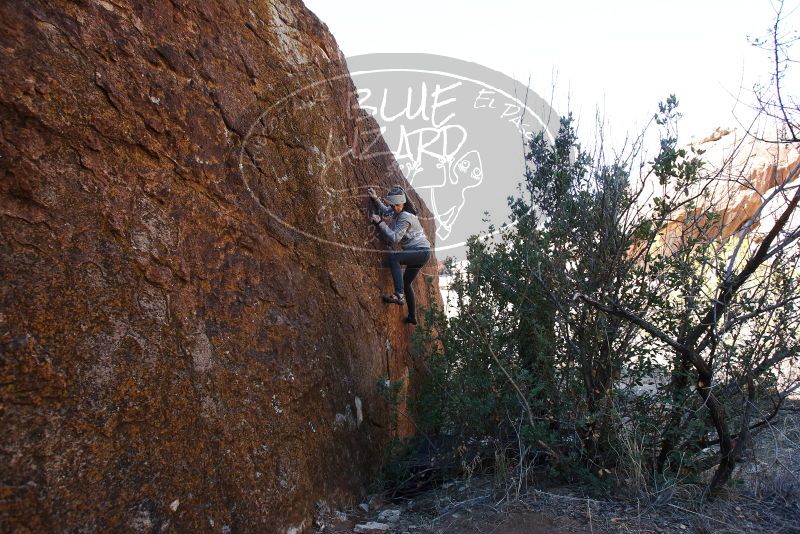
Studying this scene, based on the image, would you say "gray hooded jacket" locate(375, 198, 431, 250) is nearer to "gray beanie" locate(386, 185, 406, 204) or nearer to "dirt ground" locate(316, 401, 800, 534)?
"gray beanie" locate(386, 185, 406, 204)

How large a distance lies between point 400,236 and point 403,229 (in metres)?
0.08

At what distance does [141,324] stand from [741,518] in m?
4.03

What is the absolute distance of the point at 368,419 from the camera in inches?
199

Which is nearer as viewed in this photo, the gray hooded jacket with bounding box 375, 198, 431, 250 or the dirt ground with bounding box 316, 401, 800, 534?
the dirt ground with bounding box 316, 401, 800, 534

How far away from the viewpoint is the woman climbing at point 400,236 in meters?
5.96

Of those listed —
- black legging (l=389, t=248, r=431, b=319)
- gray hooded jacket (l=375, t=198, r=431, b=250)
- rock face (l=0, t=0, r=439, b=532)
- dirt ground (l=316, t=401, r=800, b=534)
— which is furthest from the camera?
black legging (l=389, t=248, r=431, b=319)

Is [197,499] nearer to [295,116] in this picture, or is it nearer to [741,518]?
[295,116]

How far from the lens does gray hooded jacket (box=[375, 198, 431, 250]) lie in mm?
5945

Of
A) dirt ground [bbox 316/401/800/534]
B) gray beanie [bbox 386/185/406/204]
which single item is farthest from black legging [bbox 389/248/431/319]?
dirt ground [bbox 316/401/800/534]

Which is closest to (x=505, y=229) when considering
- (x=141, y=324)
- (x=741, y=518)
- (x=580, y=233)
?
(x=580, y=233)

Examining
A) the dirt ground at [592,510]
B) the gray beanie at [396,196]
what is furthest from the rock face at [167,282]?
the gray beanie at [396,196]

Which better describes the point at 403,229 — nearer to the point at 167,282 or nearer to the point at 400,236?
the point at 400,236

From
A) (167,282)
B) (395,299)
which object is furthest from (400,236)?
(167,282)

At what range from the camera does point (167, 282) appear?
10.6ft
